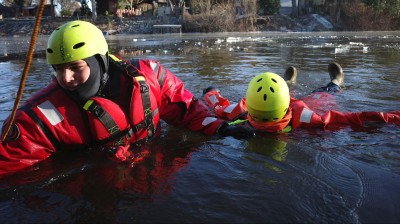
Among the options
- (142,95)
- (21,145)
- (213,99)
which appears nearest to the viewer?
(21,145)

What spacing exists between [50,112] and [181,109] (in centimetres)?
153

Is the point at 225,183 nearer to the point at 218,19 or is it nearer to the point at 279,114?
the point at 279,114

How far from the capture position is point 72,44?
8.97 ft

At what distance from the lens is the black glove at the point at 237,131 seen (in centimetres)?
387

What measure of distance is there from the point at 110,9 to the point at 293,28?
23.0 metres

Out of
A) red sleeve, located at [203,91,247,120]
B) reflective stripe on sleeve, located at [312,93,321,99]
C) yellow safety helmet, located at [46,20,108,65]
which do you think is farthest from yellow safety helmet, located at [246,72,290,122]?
yellow safety helmet, located at [46,20,108,65]

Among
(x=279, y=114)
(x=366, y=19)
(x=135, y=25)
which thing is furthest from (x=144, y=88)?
(x=366, y=19)

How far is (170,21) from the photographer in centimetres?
3928

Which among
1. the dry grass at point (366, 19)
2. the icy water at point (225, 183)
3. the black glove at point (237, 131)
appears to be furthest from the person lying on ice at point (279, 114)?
the dry grass at point (366, 19)

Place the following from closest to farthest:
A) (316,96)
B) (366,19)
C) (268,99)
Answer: (268,99)
(316,96)
(366,19)

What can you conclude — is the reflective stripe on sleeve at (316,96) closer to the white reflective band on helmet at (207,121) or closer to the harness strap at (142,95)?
the white reflective band on helmet at (207,121)

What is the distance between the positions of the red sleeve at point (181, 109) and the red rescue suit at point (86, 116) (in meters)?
0.02

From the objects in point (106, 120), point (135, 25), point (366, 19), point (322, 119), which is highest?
point (135, 25)

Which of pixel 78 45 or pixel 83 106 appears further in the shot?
pixel 83 106
